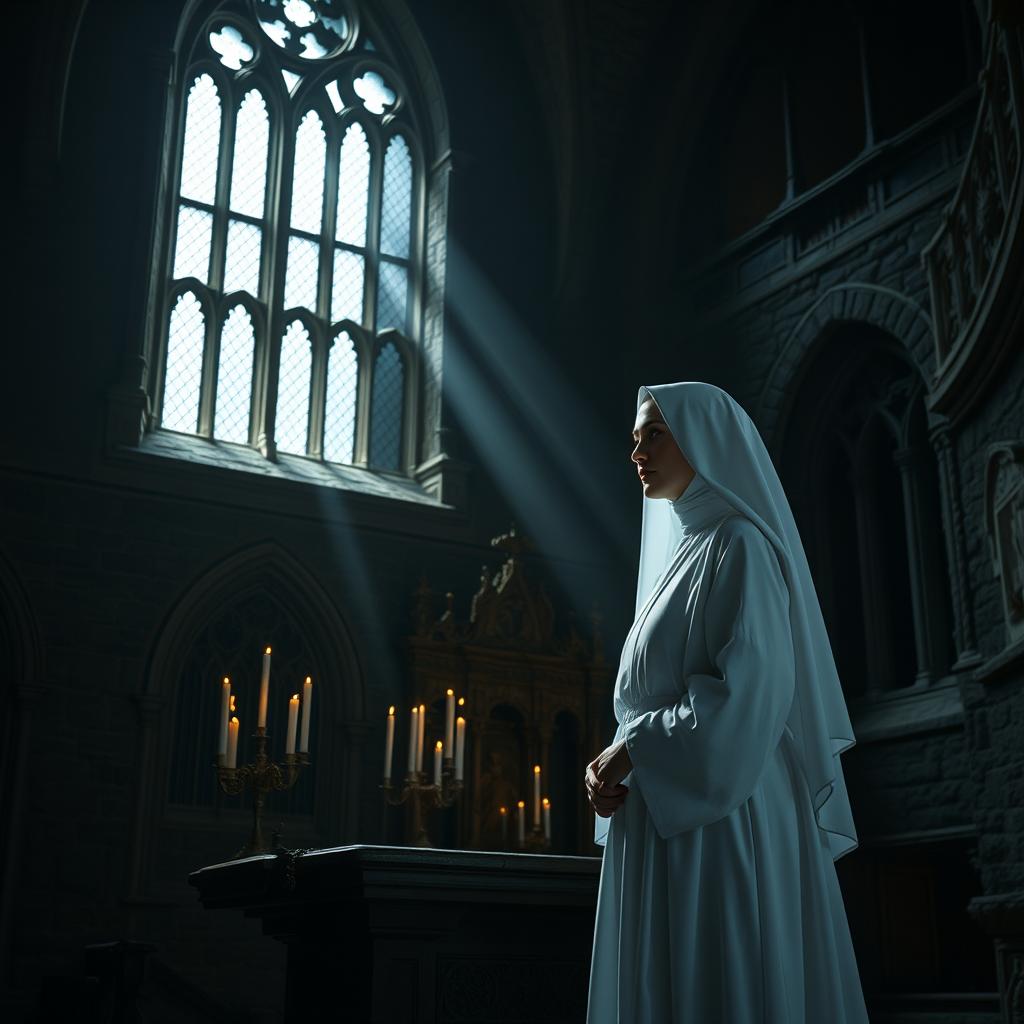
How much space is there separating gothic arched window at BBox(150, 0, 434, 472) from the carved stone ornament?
188 inches

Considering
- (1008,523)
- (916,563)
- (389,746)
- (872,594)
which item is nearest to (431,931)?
(389,746)

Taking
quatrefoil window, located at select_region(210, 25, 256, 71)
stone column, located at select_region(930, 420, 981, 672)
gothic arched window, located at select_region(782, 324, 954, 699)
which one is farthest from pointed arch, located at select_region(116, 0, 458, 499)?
stone column, located at select_region(930, 420, 981, 672)

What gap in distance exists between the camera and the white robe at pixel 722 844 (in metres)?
2.22

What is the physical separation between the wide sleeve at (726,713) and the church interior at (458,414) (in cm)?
312

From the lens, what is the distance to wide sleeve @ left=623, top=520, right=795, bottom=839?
7.50 feet

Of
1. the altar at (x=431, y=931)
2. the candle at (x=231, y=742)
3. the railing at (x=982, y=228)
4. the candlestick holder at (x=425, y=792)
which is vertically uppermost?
the railing at (x=982, y=228)

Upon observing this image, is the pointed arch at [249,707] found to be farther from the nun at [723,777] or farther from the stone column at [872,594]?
the nun at [723,777]

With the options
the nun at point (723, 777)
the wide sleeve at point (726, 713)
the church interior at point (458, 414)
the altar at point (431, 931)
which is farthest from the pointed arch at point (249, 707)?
the wide sleeve at point (726, 713)

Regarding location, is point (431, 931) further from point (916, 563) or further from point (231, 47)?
point (231, 47)

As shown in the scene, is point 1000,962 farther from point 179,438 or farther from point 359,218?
point 359,218

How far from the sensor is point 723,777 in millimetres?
2281

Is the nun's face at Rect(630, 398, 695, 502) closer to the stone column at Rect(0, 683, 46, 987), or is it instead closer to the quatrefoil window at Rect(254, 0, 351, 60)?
the stone column at Rect(0, 683, 46, 987)

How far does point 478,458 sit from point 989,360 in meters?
4.45

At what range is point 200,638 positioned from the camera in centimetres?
870
